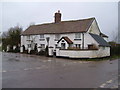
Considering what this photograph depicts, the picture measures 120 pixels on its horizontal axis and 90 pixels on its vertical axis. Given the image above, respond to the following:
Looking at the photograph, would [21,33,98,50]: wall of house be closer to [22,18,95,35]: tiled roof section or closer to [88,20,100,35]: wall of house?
[22,18,95,35]: tiled roof section

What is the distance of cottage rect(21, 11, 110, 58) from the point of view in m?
27.6

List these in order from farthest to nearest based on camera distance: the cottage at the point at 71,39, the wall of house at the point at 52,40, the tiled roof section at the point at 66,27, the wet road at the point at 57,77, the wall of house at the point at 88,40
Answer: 1. the tiled roof section at the point at 66,27
2. the wall of house at the point at 52,40
3. the wall of house at the point at 88,40
4. the cottage at the point at 71,39
5. the wet road at the point at 57,77

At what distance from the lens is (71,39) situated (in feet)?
109

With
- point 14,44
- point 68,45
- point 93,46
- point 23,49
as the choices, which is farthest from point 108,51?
point 14,44

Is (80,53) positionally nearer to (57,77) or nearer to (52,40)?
(52,40)

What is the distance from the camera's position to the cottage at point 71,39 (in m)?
27.6

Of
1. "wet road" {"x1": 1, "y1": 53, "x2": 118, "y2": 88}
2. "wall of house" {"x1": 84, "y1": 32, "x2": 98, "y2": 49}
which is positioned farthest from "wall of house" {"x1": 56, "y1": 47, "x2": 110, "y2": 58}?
"wet road" {"x1": 1, "y1": 53, "x2": 118, "y2": 88}

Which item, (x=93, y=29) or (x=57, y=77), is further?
(x=93, y=29)

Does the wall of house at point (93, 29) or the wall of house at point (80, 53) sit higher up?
the wall of house at point (93, 29)

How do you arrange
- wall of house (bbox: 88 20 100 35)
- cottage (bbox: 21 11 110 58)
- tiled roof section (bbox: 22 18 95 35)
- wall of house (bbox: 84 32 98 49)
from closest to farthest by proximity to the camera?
cottage (bbox: 21 11 110 58)
wall of house (bbox: 84 32 98 49)
tiled roof section (bbox: 22 18 95 35)
wall of house (bbox: 88 20 100 35)

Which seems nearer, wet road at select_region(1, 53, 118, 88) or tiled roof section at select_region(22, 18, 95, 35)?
wet road at select_region(1, 53, 118, 88)

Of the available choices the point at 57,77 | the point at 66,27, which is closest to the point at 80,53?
the point at 66,27

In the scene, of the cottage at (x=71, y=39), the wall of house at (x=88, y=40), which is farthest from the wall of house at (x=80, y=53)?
the wall of house at (x=88, y=40)

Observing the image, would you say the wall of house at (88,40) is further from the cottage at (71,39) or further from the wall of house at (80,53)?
the wall of house at (80,53)
